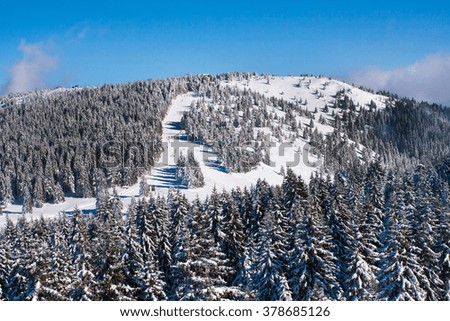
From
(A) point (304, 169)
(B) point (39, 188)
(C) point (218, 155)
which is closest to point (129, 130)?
(C) point (218, 155)

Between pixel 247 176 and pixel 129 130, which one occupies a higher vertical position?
pixel 129 130

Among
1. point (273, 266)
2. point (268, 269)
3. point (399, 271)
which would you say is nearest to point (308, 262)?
point (273, 266)

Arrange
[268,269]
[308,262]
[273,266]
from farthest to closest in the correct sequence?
[268,269] → [273,266] → [308,262]

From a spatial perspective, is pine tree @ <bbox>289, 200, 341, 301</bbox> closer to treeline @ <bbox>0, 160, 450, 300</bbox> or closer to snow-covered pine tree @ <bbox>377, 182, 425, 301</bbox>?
treeline @ <bbox>0, 160, 450, 300</bbox>

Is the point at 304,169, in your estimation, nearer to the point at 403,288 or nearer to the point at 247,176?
the point at 247,176

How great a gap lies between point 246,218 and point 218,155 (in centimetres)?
10586

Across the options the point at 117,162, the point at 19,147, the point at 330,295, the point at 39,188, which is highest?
the point at 19,147

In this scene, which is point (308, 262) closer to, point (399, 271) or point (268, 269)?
point (268, 269)

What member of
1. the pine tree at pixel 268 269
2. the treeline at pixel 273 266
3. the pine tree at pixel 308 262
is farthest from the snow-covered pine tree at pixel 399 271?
the pine tree at pixel 268 269

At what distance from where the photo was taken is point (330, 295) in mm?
32219

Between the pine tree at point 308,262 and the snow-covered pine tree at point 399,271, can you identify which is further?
the pine tree at point 308,262

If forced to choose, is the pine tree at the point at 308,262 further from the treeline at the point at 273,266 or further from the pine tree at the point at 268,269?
the pine tree at the point at 268,269

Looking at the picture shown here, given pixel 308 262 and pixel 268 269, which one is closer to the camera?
pixel 308 262
